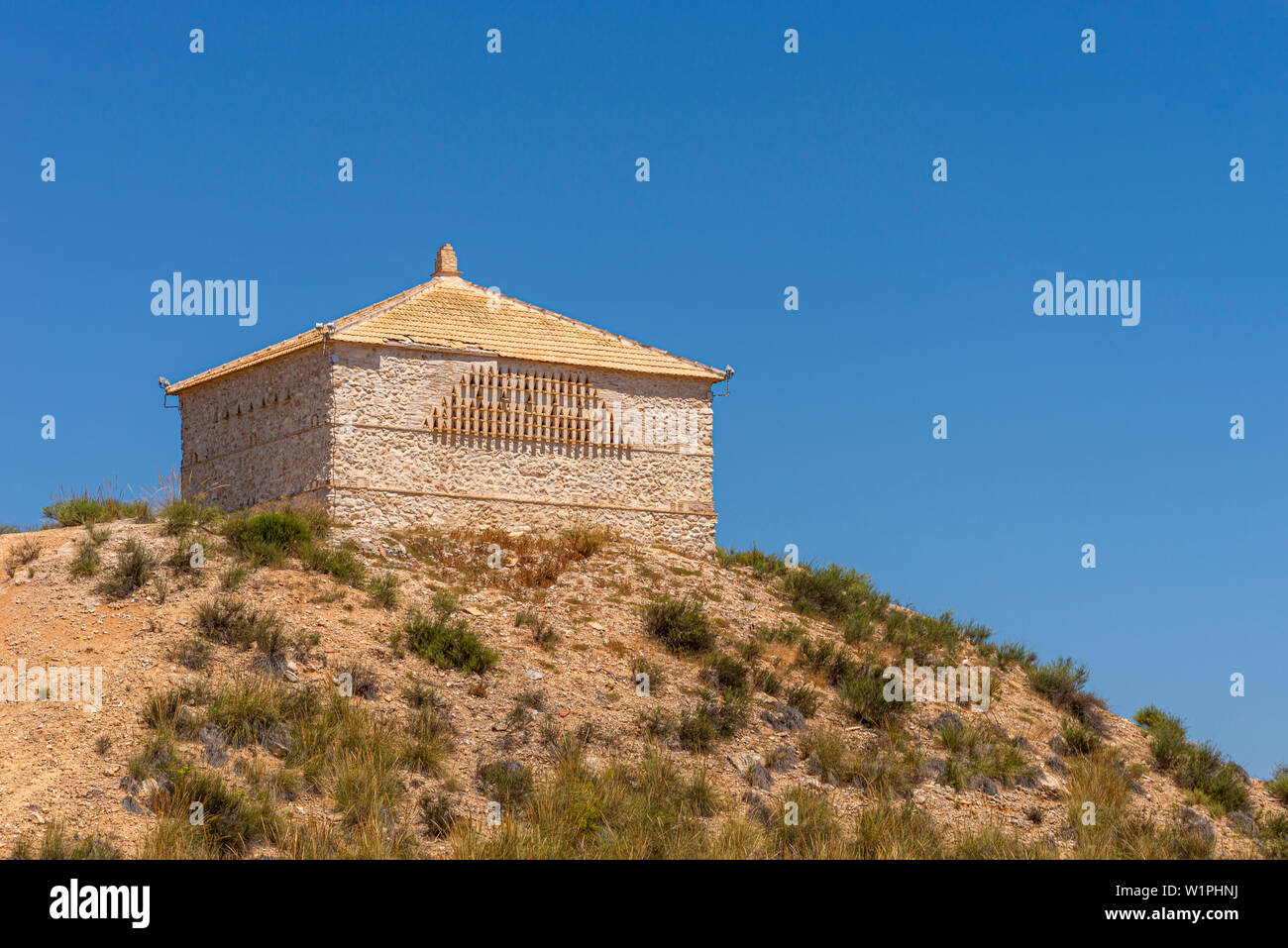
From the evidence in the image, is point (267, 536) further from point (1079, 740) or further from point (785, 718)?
point (1079, 740)

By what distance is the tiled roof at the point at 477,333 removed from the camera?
29.5m

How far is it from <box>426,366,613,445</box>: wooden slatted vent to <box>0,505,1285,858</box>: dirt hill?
92.2 inches

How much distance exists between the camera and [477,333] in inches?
1199

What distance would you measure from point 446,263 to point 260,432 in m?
5.87

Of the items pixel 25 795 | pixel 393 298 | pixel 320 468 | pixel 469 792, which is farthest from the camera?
pixel 393 298

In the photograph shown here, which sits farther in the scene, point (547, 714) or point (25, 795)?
point (547, 714)

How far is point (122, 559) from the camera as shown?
24.3 meters

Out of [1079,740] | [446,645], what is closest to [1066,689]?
[1079,740]

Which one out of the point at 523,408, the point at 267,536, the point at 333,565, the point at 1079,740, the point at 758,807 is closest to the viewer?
the point at 758,807

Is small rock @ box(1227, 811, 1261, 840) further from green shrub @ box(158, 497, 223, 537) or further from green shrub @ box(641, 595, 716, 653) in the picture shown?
green shrub @ box(158, 497, 223, 537)

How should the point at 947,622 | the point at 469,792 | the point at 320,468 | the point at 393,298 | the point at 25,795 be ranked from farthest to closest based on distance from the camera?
the point at 947,622 < the point at 393,298 < the point at 320,468 < the point at 469,792 < the point at 25,795
